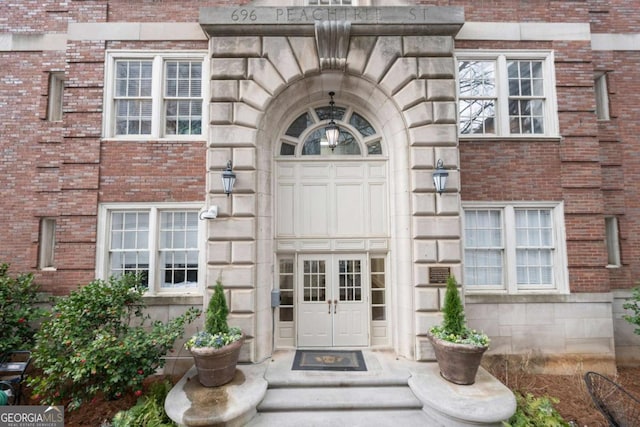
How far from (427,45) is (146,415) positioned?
9.74 meters

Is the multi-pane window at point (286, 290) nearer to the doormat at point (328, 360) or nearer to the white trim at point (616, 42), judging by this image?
the doormat at point (328, 360)

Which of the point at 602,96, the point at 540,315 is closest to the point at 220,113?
the point at 540,315

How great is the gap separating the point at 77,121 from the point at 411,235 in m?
8.78

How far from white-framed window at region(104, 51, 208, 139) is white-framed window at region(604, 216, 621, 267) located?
11498mm

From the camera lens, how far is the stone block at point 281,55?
7641 mm

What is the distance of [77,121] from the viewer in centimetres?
802

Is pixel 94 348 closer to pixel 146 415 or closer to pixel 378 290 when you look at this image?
pixel 146 415

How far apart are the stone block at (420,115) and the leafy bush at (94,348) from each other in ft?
22.2

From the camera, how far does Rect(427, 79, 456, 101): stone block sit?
7633mm

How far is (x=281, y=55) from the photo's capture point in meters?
7.65

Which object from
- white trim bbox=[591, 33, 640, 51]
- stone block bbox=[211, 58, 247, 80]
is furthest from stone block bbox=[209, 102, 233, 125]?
white trim bbox=[591, 33, 640, 51]

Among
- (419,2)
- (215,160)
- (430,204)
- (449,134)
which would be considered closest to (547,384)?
(430,204)

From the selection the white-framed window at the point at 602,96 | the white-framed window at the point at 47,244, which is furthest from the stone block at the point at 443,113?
the white-framed window at the point at 47,244

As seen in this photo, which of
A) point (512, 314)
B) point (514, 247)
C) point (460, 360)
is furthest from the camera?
point (514, 247)
